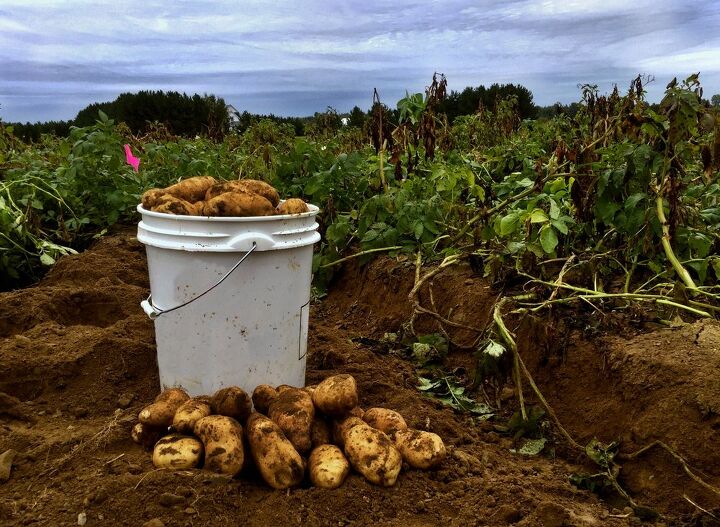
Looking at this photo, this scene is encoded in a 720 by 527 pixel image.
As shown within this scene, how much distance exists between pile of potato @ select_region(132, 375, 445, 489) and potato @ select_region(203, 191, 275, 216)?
0.61 metres

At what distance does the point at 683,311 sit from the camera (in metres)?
2.77

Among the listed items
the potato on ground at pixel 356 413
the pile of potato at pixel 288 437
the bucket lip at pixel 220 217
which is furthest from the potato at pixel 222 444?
the bucket lip at pixel 220 217

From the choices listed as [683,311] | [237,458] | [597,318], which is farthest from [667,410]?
[237,458]

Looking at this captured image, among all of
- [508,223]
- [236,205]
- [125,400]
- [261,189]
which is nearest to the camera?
[236,205]

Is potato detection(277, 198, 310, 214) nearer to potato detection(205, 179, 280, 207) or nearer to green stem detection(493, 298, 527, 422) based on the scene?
potato detection(205, 179, 280, 207)

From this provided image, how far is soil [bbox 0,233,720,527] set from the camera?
1.86m

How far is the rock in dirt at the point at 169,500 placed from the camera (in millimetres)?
1822

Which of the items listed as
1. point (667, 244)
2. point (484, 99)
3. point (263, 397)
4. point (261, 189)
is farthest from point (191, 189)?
point (484, 99)

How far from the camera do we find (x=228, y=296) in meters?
2.37

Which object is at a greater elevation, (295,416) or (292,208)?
(292,208)

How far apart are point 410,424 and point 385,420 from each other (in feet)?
0.66

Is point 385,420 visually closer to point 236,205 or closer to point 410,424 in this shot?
point 410,424

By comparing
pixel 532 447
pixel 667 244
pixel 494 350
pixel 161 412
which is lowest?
pixel 532 447

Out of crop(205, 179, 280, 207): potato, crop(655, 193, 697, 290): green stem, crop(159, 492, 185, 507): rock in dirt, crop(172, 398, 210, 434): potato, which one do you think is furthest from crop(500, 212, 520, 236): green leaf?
crop(159, 492, 185, 507): rock in dirt
